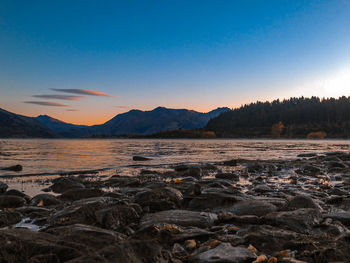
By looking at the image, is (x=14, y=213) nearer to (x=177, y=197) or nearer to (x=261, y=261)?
(x=177, y=197)

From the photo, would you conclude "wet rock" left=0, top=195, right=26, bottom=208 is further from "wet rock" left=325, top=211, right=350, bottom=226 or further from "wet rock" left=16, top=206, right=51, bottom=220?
"wet rock" left=325, top=211, right=350, bottom=226

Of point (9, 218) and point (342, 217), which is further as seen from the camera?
point (9, 218)

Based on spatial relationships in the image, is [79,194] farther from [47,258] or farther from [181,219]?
[47,258]

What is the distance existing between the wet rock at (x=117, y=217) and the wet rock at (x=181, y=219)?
0.35 metres

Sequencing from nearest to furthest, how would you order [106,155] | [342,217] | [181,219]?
[181,219] < [342,217] < [106,155]

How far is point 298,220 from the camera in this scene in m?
6.79

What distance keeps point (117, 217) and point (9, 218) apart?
3.37 meters

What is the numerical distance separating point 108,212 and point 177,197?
312 cm

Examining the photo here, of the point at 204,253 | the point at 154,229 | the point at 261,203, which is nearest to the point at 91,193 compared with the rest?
the point at 154,229

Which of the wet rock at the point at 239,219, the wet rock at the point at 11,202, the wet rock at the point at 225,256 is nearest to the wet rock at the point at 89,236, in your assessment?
the wet rock at the point at 225,256

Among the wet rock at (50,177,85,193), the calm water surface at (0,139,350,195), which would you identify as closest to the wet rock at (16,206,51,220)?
the wet rock at (50,177,85,193)

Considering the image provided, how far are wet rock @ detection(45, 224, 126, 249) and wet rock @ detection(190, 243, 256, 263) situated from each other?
1650 millimetres

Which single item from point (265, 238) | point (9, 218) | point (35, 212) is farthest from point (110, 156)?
point (265, 238)

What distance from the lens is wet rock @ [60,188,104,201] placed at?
11242 mm
